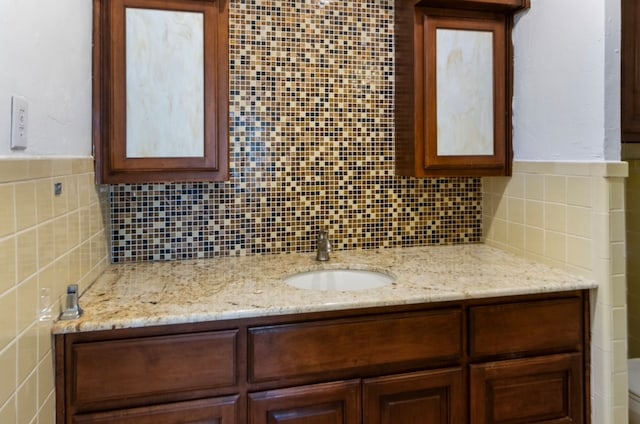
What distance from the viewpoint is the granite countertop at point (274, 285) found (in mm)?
1164

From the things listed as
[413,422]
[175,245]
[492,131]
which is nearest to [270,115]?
[175,245]

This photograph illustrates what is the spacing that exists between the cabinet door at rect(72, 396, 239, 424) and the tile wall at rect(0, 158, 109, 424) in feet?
0.41

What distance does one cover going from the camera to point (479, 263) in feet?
5.47

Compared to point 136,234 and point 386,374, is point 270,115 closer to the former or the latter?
point 136,234

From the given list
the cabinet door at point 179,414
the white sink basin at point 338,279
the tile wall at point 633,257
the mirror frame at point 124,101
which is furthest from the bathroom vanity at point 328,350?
the tile wall at point 633,257

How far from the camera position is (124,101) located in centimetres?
147

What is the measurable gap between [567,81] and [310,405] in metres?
1.36

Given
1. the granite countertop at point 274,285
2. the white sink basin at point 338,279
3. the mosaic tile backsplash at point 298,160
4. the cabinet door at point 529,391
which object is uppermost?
the mosaic tile backsplash at point 298,160

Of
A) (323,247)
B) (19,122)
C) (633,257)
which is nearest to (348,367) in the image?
(323,247)

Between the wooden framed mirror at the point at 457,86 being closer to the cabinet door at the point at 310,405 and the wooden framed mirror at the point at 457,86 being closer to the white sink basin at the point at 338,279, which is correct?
the white sink basin at the point at 338,279

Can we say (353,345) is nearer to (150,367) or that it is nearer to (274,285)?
(274,285)

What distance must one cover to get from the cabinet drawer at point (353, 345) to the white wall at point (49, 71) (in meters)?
0.72

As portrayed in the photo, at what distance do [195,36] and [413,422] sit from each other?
1433mm

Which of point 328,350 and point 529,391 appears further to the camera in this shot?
point 529,391
